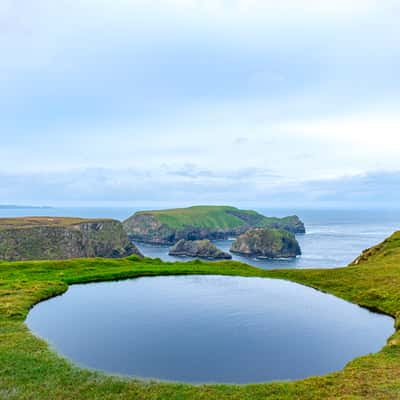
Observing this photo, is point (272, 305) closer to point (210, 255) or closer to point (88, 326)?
point (88, 326)

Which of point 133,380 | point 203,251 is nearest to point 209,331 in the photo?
point 133,380

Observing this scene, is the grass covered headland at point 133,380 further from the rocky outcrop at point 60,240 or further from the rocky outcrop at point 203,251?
the rocky outcrop at point 203,251

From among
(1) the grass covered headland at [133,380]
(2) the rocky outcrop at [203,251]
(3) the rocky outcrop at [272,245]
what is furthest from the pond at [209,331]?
(3) the rocky outcrop at [272,245]

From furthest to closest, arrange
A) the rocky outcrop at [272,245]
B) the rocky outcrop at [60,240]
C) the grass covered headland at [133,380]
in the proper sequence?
the rocky outcrop at [272,245]
the rocky outcrop at [60,240]
the grass covered headland at [133,380]

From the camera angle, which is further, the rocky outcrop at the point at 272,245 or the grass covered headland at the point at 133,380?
the rocky outcrop at the point at 272,245

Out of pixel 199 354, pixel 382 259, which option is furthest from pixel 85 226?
pixel 199 354

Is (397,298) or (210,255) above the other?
(397,298)

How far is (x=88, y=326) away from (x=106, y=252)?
6408 inches

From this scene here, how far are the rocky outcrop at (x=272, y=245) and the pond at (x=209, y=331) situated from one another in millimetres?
156471

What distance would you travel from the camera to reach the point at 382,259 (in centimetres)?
4519

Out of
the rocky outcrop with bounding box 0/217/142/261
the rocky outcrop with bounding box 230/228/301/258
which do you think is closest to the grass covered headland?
the rocky outcrop with bounding box 0/217/142/261

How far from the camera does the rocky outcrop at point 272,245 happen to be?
185 meters

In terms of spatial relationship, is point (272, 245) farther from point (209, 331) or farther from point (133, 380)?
point (133, 380)

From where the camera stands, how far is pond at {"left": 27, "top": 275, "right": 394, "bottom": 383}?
56.2 feet
